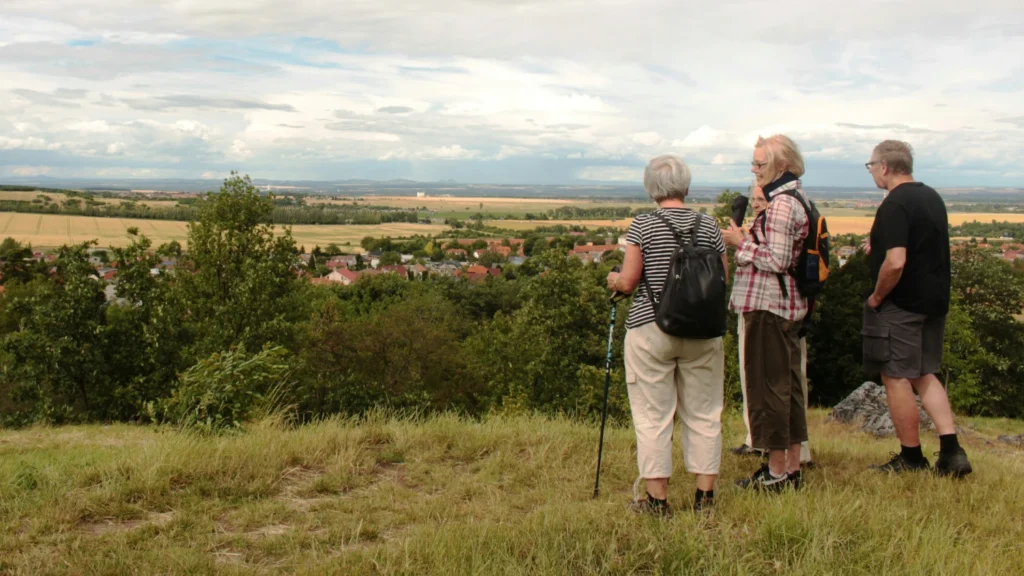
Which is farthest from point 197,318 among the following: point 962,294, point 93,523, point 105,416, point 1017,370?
point 1017,370

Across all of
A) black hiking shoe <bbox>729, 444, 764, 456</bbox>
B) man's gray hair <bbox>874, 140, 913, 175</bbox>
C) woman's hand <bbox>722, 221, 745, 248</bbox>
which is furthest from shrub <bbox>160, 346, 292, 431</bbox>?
man's gray hair <bbox>874, 140, 913, 175</bbox>

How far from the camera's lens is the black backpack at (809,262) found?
4.02 m

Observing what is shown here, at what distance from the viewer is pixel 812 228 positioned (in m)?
4.04

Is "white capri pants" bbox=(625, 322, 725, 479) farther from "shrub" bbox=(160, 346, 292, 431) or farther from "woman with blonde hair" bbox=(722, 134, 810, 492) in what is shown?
"shrub" bbox=(160, 346, 292, 431)

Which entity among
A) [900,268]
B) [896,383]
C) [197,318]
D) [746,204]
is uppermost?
[746,204]

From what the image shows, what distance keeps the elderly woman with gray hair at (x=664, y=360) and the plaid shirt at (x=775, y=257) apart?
40cm

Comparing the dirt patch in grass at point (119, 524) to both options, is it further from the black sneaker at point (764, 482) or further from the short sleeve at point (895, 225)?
the short sleeve at point (895, 225)

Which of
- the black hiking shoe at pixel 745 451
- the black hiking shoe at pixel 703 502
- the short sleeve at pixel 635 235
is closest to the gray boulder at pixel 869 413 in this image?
the black hiking shoe at pixel 745 451

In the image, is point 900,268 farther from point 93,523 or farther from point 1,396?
point 1,396

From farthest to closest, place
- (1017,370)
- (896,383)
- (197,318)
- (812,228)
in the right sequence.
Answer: (1017,370) < (197,318) < (896,383) < (812,228)

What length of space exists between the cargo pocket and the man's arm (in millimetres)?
239

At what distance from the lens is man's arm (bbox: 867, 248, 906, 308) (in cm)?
416

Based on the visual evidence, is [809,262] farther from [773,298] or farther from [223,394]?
[223,394]

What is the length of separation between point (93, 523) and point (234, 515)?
2.21ft
